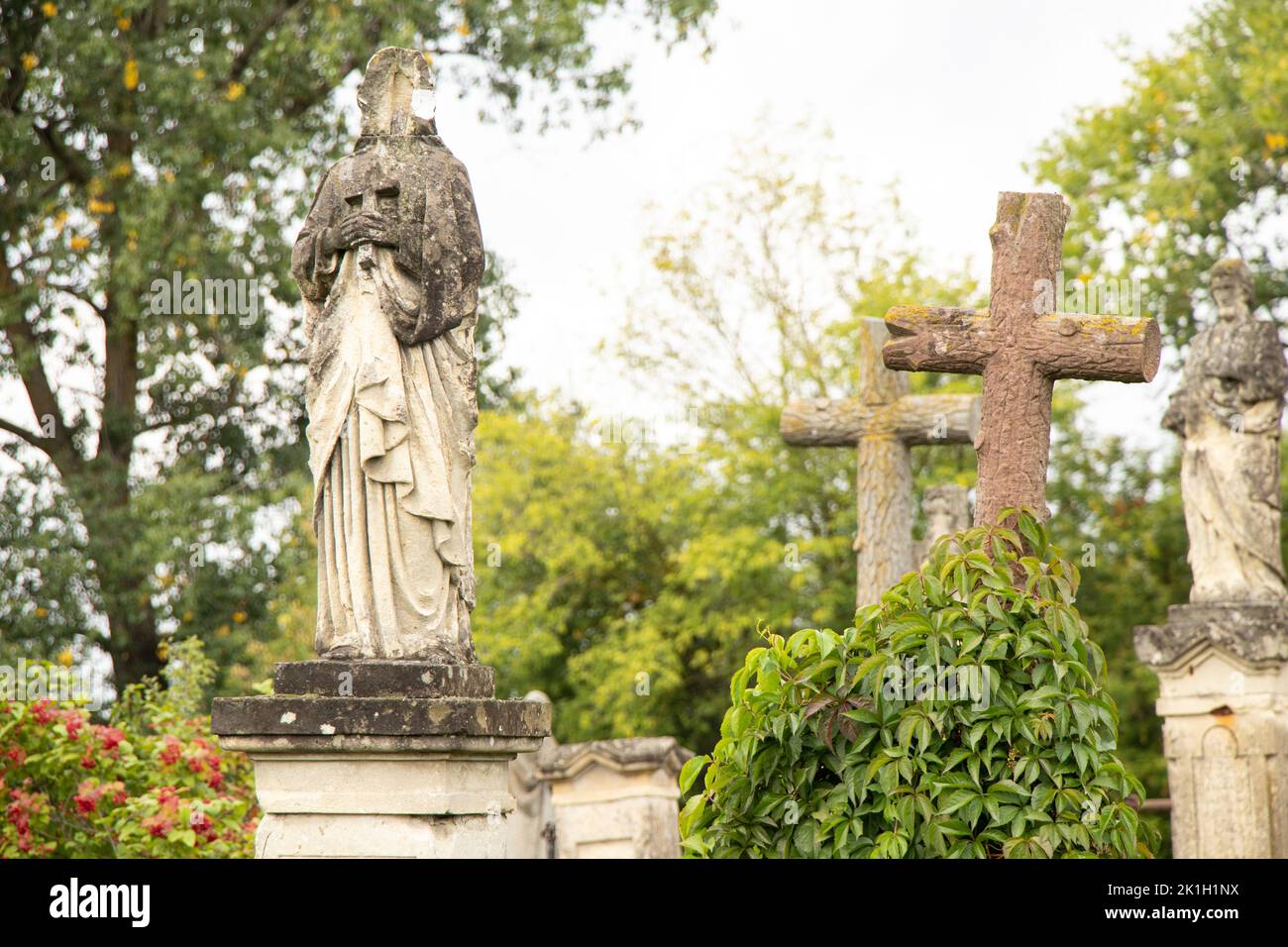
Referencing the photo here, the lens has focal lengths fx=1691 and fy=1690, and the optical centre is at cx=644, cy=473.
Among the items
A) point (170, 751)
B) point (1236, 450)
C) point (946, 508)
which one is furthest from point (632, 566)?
point (170, 751)

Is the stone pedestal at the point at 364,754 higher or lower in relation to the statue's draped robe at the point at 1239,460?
lower

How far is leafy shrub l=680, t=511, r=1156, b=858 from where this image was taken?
5398 mm

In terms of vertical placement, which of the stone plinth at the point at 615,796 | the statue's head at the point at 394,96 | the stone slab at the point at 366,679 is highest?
the statue's head at the point at 394,96

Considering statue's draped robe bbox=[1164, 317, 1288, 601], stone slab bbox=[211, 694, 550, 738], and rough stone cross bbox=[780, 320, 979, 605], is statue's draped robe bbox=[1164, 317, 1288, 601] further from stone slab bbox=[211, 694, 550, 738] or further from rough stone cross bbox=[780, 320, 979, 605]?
stone slab bbox=[211, 694, 550, 738]

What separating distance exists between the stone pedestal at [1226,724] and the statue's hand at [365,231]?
6797mm

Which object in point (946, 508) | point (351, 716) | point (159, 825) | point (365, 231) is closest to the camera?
point (351, 716)

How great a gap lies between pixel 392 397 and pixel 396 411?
52 mm

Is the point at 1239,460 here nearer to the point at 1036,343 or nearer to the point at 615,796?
the point at 615,796

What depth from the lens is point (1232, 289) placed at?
1114 centimetres

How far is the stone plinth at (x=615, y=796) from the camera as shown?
972 centimetres

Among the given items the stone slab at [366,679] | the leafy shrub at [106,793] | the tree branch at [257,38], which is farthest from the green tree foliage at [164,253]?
the stone slab at [366,679]

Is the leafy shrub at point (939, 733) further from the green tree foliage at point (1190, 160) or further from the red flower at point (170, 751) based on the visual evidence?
the green tree foliage at point (1190, 160)

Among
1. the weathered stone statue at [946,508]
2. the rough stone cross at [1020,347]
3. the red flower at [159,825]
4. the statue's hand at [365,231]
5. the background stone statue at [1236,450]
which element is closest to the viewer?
the statue's hand at [365,231]
